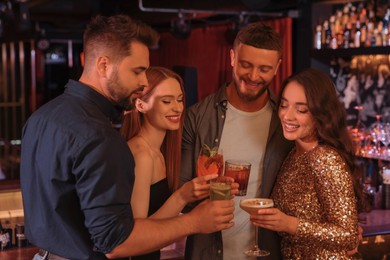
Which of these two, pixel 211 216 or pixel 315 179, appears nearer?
pixel 211 216

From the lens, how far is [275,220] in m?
2.49

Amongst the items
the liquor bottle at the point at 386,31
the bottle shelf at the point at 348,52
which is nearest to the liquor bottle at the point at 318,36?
the bottle shelf at the point at 348,52

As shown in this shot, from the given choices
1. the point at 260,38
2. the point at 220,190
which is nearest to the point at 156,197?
the point at 220,190

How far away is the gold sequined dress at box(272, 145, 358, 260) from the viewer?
98.2 inches

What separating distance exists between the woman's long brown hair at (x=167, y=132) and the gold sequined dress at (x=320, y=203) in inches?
19.2

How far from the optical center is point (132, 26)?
2.10m

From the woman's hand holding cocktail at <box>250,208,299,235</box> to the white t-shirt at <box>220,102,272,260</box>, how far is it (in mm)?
413

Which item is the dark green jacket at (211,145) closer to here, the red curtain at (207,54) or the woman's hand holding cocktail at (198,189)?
the woman's hand holding cocktail at (198,189)

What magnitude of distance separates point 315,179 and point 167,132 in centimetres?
68

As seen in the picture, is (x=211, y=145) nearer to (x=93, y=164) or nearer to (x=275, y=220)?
(x=275, y=220)

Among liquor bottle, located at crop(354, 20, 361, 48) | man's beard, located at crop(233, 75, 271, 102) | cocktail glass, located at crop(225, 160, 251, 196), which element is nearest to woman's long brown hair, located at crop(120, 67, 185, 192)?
cocktail glass, located at crop(225, 160, 251, 196)

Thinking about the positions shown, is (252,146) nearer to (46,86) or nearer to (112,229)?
(112,229)

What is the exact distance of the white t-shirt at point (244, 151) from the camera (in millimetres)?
2947

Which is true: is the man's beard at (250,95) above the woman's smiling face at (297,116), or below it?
above
